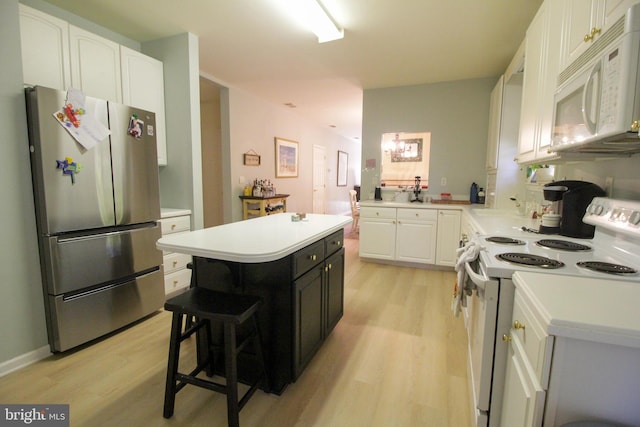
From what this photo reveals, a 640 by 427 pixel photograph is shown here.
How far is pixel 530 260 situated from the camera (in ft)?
4.24

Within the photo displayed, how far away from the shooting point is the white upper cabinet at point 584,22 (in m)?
1.10

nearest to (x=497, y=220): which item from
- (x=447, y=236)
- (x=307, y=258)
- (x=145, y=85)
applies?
(x=447, y=236)

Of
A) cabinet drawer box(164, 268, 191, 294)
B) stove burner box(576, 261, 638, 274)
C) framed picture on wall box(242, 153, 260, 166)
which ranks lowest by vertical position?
cabinet drawer box(164, 268, 191, 294)

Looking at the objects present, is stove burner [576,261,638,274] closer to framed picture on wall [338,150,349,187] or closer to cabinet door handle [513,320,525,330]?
cabinet door handle [513,320,525,330]

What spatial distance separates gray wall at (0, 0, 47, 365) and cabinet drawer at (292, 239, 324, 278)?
176cm

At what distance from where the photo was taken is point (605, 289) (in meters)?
0.97

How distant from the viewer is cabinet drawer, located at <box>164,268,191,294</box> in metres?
2.81

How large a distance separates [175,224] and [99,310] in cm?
92

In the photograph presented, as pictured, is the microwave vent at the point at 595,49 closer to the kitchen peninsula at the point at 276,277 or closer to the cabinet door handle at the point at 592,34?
the cabinet door handle at the point at 592,34

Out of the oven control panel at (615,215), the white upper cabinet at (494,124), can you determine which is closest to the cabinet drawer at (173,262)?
the oven control panel at (615,215)

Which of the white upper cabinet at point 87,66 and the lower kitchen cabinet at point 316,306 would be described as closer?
the lower kitchen cabinet at point 316,306

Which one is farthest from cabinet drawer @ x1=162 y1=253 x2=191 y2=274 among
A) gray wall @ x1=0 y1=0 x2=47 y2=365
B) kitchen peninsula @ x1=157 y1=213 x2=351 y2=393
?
kitchen peninsula @ x1=157 y1=213 x2=351 y2=393

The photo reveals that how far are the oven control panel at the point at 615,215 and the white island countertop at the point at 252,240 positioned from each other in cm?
144

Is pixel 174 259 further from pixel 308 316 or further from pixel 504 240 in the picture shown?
pixel 504 240
